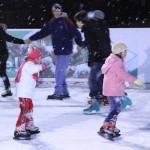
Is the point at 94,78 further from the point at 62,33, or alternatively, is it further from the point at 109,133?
the point at 109,133

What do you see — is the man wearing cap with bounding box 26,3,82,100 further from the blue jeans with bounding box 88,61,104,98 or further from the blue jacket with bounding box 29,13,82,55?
the blue jeans with bounding box 88,61,104,98

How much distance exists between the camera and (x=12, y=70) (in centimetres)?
909

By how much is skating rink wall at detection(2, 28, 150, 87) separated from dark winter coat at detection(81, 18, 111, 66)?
82.1 inches

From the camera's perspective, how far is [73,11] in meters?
11.1

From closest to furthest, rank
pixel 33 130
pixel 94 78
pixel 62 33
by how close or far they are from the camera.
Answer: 1. pixel 33 130
2. pixel 94 78
3. pixel 62 33

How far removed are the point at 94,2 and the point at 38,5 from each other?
1.31 m

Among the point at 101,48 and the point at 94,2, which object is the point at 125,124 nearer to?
the point at 101,48

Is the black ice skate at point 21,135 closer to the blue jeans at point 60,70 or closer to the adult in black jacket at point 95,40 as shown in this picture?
the adult in black jacket at point 95,40

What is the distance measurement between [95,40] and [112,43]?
6.99 feet

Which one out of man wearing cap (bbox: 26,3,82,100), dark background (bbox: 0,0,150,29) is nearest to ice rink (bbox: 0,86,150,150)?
man wearing cap (bbox: 26,3,82,100)

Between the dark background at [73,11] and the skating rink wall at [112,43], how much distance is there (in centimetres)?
158

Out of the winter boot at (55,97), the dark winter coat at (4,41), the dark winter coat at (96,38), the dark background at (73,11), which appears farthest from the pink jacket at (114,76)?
the dark background at (73,11)

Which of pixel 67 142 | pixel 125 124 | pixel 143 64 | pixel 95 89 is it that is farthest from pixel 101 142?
pixel 143 64

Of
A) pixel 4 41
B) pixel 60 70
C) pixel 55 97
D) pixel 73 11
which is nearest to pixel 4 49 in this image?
pixel 4 41
